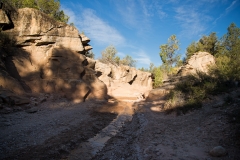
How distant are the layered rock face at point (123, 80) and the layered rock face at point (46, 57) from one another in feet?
29.3

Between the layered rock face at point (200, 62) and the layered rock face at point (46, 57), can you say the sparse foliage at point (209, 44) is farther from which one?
the layered rock face at point (46, 57)

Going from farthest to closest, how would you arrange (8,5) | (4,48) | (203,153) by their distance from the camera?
(8,5)
(4,48)
(203,153)

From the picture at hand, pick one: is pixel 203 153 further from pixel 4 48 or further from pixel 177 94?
pixel 4 48

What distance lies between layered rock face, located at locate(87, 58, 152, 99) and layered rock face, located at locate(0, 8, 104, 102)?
8.94m

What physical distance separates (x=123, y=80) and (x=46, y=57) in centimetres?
1858

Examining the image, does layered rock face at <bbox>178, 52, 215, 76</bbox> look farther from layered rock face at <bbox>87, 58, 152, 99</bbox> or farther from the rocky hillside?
the rocky hillside

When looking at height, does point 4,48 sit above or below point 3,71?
above

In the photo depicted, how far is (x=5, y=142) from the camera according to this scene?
4867 mm

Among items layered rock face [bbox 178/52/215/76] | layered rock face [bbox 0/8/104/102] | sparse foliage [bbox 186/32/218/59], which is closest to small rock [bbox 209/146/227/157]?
layered rock face [bbox 0/8/104/102]

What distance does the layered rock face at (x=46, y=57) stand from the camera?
11.8m

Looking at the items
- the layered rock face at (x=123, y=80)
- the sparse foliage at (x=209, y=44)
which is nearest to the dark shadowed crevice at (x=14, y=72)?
the layered rock face at (x=123, y=80)

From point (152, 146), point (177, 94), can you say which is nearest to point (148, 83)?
point (177, 94)

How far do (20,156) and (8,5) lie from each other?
13.7 metres

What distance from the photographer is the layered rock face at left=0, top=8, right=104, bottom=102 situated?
11.8 m
